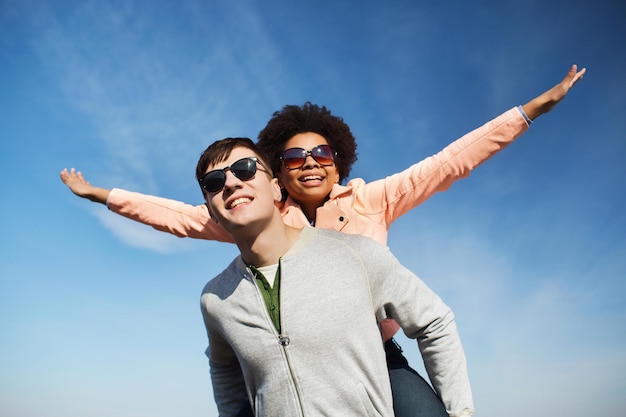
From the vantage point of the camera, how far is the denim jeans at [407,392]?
11.4 ft

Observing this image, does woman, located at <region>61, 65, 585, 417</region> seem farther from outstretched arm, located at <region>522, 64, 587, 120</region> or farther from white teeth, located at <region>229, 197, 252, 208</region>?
white teeth, located at <region>229, 197, 252, 208</region>

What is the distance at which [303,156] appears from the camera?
5121 mm

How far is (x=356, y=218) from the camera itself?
4.65 metres

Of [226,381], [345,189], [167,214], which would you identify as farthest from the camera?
[167,214]

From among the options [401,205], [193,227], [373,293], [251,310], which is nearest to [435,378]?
[373,293]

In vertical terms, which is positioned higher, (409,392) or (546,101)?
(546,101)

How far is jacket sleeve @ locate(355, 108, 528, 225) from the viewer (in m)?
4.56

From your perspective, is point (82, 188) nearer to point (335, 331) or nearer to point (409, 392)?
point (335, 331)

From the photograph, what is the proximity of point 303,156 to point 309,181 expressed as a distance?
0.99 ft

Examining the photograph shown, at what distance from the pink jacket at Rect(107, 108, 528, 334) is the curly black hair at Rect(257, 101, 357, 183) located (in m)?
0.91

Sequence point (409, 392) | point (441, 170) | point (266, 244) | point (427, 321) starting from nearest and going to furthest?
point (427, 321), point (409, 392), point (266, 244), point (441, 170)

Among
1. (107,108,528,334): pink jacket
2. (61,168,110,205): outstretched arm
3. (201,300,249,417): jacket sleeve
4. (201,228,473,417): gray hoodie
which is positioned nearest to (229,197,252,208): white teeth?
(201,228,473,417): gray hoodie

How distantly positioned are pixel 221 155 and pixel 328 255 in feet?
3.97

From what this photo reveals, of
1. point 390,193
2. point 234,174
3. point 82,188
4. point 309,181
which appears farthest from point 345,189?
point 82,188
